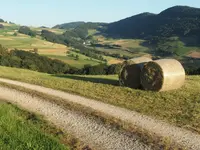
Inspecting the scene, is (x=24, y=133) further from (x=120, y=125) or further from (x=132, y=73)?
(x=132, y=73)

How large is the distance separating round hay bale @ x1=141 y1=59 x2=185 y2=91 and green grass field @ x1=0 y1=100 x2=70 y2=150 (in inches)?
407

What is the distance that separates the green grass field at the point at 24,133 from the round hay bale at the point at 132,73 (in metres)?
10.9

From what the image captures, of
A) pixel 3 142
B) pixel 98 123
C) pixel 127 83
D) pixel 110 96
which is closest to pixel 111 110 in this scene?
pixel 98 123

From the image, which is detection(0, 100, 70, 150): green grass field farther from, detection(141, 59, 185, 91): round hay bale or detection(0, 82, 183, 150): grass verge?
detection(141, 59, 185, 91): round hay bale

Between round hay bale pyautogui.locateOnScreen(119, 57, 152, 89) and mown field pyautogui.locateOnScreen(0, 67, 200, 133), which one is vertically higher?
round hay bale pyautogui.locateOnScreen(119, 57, 152, 89)

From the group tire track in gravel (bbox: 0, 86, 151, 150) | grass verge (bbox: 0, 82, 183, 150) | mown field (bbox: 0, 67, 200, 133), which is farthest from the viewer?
mown field (bbox: 0, 67, 200, 133)

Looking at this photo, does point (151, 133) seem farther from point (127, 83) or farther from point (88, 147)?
point (127, 83)

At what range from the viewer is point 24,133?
12.2 metres

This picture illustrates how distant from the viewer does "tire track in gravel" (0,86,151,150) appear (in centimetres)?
1188

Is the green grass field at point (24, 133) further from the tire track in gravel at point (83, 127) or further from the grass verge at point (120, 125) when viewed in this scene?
the grass verge at point (120, 125)

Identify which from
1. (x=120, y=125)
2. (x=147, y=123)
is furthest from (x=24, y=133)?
(x=147, y=123)

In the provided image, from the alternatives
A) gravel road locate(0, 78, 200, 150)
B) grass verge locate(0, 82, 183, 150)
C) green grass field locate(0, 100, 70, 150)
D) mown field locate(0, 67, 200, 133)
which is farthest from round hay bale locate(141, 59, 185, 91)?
green grass field locate(0, 100, 70, 150)

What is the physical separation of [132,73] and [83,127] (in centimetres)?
1175

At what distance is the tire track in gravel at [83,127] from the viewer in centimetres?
1188
